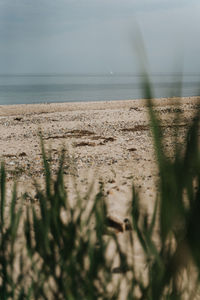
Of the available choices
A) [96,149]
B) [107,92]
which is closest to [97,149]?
[96,149]

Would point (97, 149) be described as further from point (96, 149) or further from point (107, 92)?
point (107, 92)

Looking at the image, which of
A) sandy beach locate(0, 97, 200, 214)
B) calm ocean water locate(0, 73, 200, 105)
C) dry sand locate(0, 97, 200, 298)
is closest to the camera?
calm ocean water locate(0, 73, 200, 105)

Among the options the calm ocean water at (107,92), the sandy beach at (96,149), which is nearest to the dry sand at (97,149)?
the sandy beach at (96,149)

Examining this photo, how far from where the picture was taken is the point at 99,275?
77 cm

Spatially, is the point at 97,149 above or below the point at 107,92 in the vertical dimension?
below

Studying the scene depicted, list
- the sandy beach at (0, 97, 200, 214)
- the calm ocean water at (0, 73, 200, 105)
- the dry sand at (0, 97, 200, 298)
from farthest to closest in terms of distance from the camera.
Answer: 1. the sandy beach at (0, 97, 200, 214)
2. the dry sand at (0, 97, 200, 298)
3. the calm ocean water at (0, 73, 200, 105)

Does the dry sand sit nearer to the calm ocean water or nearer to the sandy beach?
the sandy beach

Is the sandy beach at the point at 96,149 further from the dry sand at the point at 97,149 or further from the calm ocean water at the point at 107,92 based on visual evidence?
the calm ocean water at the point at 107,92

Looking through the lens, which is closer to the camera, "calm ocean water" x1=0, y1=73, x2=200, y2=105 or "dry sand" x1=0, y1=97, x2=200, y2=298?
"calm ocean water" x1=0, y1=73, x2=200, y2=105

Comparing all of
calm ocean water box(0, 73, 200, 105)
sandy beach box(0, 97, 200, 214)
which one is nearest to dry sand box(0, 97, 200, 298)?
sandy beach box(0, 97, 200, 214)

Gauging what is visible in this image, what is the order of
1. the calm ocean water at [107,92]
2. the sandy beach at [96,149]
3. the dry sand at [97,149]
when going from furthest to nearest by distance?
1. the sandy beach at [96,149]
2. the dry sand at [97,149]
3. the calm ocean water at [107,92]

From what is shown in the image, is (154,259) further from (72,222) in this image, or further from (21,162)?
(21,162)

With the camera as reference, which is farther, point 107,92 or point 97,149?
point 107,92

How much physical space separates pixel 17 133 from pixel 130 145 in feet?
14.1
